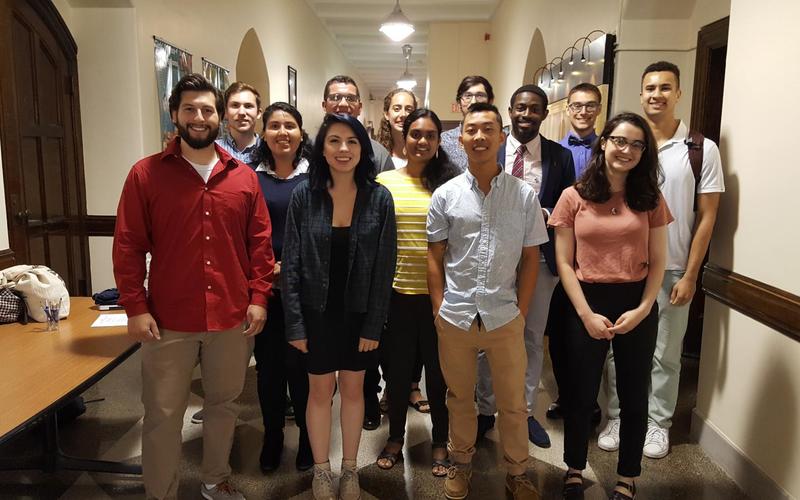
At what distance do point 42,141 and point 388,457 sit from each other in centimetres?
287

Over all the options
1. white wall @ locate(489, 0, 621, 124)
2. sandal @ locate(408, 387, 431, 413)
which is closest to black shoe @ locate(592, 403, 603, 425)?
sandal @ locate(408, 387, 431, 413)

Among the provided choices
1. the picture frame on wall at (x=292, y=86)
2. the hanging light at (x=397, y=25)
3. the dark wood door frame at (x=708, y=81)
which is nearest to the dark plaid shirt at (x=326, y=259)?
the dark wood door frame at (x=708, y=81)

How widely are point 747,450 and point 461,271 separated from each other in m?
1.53

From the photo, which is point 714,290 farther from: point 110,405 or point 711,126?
point 110,405

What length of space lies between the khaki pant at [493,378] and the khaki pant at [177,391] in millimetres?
829

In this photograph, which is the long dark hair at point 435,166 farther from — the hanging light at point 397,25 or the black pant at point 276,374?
the hanging light at point 397,25

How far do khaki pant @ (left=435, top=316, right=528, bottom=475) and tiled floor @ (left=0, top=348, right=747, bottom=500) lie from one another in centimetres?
30

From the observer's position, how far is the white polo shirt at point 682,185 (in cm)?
253

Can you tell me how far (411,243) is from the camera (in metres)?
2.34

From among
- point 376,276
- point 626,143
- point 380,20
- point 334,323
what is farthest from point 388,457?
point 380,20

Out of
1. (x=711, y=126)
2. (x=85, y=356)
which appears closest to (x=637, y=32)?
(x=711, y=126)

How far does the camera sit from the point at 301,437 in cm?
254

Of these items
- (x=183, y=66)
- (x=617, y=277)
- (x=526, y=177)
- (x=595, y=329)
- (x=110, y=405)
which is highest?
(x=183, y=66)

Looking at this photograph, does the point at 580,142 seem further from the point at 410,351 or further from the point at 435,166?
the point at 410,351
